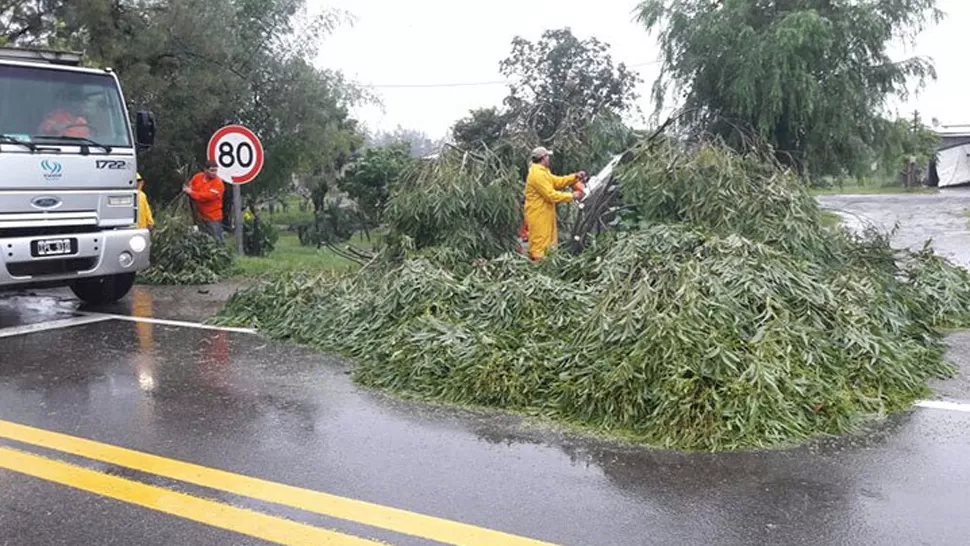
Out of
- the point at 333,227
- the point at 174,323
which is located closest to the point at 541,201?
Result: the point at 174,323

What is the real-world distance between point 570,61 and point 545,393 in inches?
713

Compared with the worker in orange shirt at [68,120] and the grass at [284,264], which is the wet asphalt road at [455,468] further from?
the grass at [284,264]

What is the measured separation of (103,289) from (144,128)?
2051 millimetres

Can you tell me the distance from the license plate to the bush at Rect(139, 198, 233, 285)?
2952 millimetres

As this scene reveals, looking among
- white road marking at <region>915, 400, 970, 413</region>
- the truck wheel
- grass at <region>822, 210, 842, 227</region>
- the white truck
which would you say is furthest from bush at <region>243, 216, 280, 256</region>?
white road marking at <region>915, 400, 970, 413</region>

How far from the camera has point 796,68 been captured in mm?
15852

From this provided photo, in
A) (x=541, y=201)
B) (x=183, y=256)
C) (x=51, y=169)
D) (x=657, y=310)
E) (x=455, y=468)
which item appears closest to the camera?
(x=455, y=468)

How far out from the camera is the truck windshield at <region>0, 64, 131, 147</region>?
8758mm

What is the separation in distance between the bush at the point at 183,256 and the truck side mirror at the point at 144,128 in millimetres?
2711

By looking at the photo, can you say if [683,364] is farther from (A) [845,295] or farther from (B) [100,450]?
(B) [100,450]

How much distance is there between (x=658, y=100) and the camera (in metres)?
17.8

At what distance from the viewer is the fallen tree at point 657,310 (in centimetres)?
556

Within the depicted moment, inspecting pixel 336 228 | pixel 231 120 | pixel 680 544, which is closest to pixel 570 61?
pixel 336 228

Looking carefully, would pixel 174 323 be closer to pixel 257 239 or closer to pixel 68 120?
pixel 68 120
